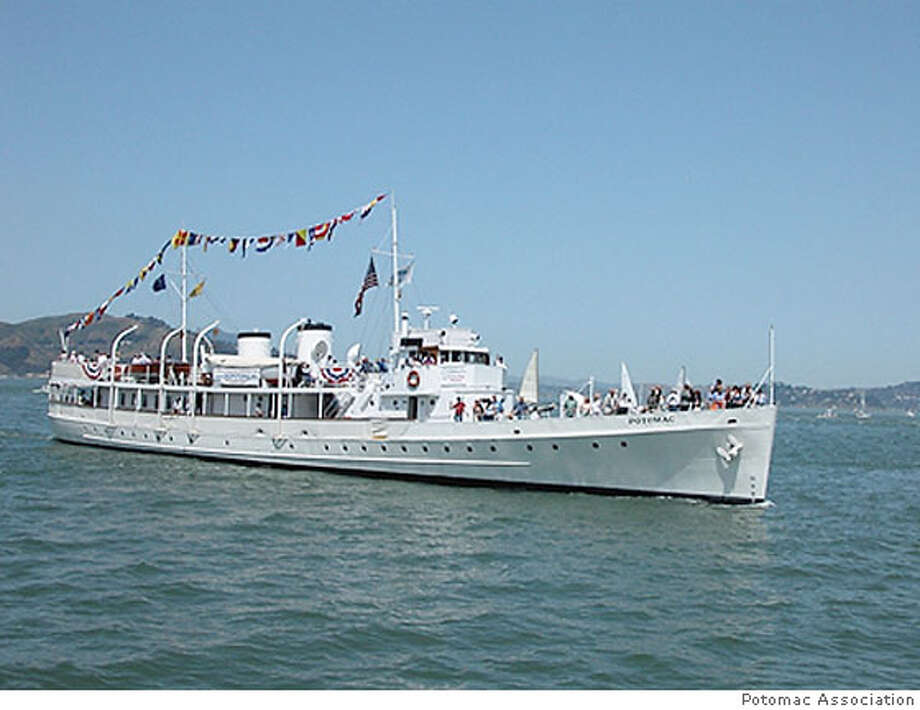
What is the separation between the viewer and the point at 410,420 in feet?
104

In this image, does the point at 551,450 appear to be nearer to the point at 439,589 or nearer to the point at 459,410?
the point at 459,410

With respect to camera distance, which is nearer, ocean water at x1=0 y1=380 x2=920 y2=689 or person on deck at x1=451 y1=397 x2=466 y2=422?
ocean water at x1=0 y1=380 x2=920 y2=689

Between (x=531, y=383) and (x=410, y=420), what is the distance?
521 centimetres

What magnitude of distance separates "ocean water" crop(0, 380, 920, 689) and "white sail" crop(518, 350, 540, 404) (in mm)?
5361

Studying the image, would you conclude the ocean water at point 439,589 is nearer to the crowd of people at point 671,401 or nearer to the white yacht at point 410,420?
the white yacht at point 410,420

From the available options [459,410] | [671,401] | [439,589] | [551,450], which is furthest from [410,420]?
[439,589]

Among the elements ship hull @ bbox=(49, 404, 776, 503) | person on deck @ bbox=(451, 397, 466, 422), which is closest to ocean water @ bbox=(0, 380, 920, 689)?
ship hull @ bbox=(49, 404, 776, 503)

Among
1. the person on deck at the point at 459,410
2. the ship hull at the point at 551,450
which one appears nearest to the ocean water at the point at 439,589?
the ship hull at the point at 551,450

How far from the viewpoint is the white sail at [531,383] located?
33.6 metres

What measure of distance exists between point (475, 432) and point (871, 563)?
1266 centimetres

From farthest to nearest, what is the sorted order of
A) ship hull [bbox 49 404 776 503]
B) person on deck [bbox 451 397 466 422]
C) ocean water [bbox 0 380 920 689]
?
1. person on deck [bbox 451 397 466 422]
2. ship hull [bbox 49 404 776 503]
3. ocean water [bbox 0 380 920 689]

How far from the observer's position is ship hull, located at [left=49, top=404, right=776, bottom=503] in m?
26.4

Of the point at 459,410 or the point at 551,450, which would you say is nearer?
the point at 551,450

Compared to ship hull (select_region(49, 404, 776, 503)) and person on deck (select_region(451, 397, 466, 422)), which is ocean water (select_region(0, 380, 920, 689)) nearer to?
ship hull (select_region(49, 404, 776, 503))
